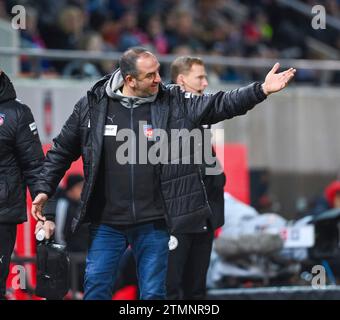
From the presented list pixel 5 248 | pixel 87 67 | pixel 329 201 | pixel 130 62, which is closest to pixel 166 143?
pixel 130 62

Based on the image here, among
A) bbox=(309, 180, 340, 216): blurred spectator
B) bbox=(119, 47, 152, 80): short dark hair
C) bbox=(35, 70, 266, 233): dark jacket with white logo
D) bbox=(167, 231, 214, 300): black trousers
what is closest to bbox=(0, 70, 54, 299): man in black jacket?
bbox=(35, 70, 266, 233): dark jacket with white logo

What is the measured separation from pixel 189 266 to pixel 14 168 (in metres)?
1.79

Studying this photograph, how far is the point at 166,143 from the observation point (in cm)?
Result: 770

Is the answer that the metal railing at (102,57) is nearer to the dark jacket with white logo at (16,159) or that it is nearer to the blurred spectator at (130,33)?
the blurred spectator at (130,33)

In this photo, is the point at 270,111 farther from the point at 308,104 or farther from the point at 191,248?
the point at 191,248

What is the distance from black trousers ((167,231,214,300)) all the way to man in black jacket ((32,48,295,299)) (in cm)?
88

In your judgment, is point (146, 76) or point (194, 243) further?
point (194, 243)

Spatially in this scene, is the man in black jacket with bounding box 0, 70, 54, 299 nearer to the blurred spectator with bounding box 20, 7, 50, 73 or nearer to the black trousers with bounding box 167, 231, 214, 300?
the black trousers with bounding box 167, 231, 214, 300

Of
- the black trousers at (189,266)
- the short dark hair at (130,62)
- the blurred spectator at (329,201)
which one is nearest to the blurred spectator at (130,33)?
the blurred spectator at (329,201)

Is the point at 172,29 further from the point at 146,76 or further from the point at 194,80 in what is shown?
the point at 146,76

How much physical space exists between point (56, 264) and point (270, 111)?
8.17 m

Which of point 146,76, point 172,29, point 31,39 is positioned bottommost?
point 146,76

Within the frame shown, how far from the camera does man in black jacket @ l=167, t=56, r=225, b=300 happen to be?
8.78 m

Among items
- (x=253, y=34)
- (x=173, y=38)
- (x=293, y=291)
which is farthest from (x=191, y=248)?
(x=253, y=34)
